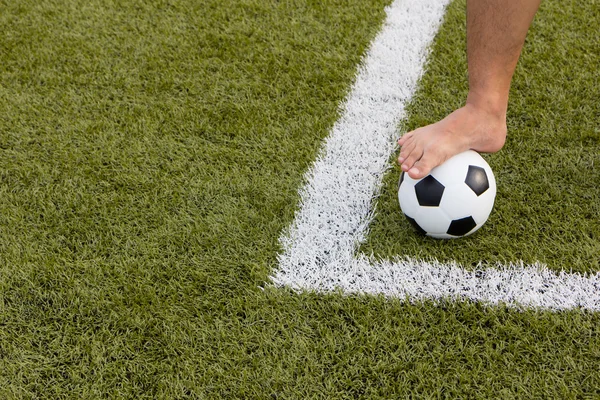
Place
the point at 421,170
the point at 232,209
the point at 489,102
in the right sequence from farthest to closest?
1. the point at 232,209
2. the point at 489,102
3. the point at 421,170

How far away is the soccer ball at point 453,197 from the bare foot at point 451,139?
1.6 inches

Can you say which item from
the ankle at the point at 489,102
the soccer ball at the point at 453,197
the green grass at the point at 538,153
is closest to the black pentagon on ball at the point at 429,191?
the soccer ball at the point at 453,197

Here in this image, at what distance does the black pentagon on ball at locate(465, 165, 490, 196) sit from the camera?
1872mm

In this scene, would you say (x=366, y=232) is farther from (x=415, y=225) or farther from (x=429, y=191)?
(x=429, y=191)

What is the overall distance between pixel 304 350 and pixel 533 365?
0.68 metres

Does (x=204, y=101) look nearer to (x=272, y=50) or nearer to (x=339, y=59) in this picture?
(x=272, y=50)

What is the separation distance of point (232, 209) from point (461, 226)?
0.85m

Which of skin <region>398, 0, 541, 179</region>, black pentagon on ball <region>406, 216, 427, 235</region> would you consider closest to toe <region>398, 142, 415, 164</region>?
skin <region>398, 0, 541, 179</region>

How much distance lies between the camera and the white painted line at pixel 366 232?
1825 mm

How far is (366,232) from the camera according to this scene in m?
2.05

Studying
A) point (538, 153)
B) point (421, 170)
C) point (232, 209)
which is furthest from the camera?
point (538, 153)

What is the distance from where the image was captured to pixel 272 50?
284cm

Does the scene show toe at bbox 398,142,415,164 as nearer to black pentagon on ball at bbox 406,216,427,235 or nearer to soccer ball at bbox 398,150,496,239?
soccer ball at bbox 398,150,496,239

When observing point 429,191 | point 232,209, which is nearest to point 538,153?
point 429,191
